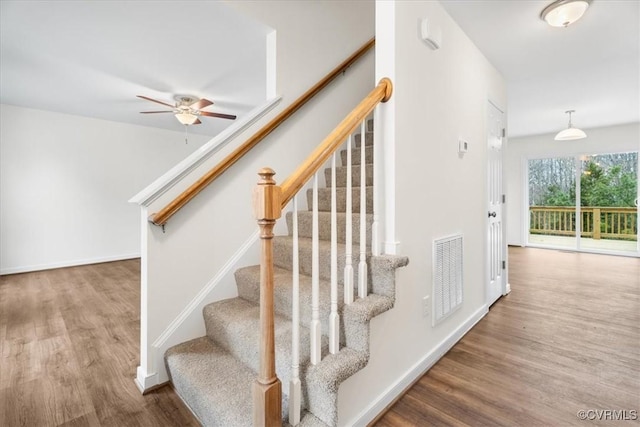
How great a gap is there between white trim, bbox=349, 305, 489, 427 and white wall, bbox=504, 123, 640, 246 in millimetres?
5477

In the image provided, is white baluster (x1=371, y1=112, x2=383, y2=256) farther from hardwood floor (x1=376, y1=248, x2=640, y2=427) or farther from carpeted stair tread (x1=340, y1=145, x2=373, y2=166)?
hardwood floor (x1=376, y1=248, x2=640, y2=427)

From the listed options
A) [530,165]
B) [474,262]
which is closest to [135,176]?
[474,262]

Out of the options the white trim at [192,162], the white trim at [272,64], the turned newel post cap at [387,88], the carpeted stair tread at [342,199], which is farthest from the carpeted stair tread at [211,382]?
the white trim at [272,64]

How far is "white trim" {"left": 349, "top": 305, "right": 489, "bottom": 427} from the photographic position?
4.72 feet

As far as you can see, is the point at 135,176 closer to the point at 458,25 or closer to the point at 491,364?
the point at 458,25

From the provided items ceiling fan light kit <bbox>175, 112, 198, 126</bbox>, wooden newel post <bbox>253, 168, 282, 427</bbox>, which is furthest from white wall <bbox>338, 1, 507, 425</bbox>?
ceiling fan light kit <bbox>175, 112, 198, 126</bbox>

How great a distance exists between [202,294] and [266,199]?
119 cm

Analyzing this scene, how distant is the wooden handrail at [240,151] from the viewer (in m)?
1.70

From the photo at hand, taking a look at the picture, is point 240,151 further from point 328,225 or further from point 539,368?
point 539,368

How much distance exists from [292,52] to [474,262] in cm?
234

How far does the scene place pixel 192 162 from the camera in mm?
1874

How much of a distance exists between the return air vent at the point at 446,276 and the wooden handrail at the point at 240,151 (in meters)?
1.40

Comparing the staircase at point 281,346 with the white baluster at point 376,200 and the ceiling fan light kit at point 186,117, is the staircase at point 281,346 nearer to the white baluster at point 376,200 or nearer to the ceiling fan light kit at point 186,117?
the white baluster at point 376,200

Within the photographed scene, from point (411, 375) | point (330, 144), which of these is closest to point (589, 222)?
point (411, 375)
